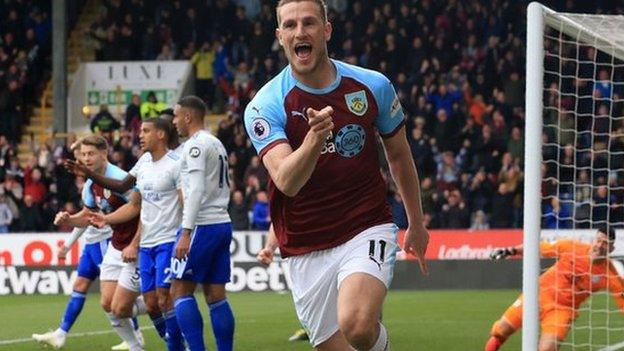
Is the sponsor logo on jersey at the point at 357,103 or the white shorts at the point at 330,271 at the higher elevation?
the sponsor logo on jersey at the point at 357,103

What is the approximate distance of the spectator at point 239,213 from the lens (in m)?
25.3

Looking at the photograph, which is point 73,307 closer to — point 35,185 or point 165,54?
point 35,185

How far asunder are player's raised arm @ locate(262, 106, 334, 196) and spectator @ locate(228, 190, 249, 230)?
719 inches

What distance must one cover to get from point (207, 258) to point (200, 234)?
0.63 ft

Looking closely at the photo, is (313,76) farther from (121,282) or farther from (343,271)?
(121,282)

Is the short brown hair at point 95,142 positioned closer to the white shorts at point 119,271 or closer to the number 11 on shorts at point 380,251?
the white shorts at point 119,271

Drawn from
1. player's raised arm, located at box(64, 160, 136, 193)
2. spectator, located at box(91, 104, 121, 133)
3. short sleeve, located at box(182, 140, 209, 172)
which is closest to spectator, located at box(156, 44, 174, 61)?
spectator, located at box(91, 104, 121, 133)

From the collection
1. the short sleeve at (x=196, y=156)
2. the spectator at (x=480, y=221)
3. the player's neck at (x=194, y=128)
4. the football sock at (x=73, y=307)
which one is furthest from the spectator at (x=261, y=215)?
the short sleeve at (x=196, y=156)

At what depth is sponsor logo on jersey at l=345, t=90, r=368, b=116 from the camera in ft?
23.6

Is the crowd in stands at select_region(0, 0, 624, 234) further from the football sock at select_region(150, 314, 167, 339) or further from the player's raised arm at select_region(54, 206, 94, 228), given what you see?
the player's raised arm at select_region(54, 206, 94, 228)

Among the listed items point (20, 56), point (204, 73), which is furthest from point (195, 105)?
point (20, 56)

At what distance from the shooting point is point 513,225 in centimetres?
2498

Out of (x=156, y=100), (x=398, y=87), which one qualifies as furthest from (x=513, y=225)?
(x=156, y=100)

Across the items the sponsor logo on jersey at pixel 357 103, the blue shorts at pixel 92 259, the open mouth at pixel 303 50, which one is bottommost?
the blue shorts at pixel 92 259
